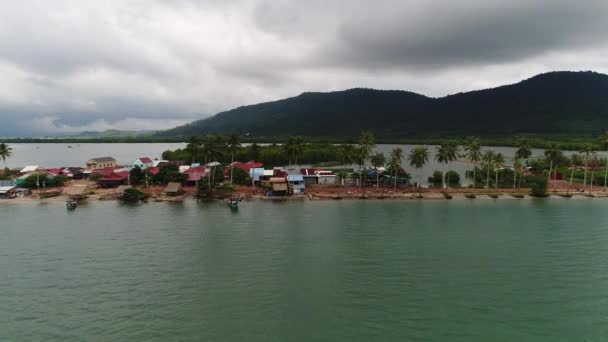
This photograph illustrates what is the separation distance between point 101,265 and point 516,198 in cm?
6228

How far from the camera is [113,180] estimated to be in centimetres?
6081

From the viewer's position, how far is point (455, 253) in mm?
28719

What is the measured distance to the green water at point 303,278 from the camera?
1827 cm

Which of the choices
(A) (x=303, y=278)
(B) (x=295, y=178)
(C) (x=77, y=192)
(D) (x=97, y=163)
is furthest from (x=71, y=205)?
(D) (x=97, y=163)

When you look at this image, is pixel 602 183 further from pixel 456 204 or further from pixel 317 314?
pixel 317 314

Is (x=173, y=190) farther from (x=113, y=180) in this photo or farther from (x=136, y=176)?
(x=113, y=180)

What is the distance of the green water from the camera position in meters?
18.3

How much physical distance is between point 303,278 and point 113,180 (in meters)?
53.4

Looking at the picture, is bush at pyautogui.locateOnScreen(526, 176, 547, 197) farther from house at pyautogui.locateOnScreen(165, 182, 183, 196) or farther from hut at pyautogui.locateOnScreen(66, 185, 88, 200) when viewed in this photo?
hut at pyautogui.locateOnScreen(66, 185, 88, 200)

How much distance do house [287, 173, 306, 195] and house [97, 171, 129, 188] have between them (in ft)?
111

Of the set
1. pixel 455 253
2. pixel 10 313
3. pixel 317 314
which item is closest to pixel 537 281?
pixel 455 253

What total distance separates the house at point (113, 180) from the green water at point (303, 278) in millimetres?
20307

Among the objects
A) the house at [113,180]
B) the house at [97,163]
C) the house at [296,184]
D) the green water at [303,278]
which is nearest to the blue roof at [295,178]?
the house at [296,184]

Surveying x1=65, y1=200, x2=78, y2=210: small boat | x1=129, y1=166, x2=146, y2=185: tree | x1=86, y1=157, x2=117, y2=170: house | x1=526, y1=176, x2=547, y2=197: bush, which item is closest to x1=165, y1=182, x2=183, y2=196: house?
x1=129, y1=166, x2=146, y2=185: tree
